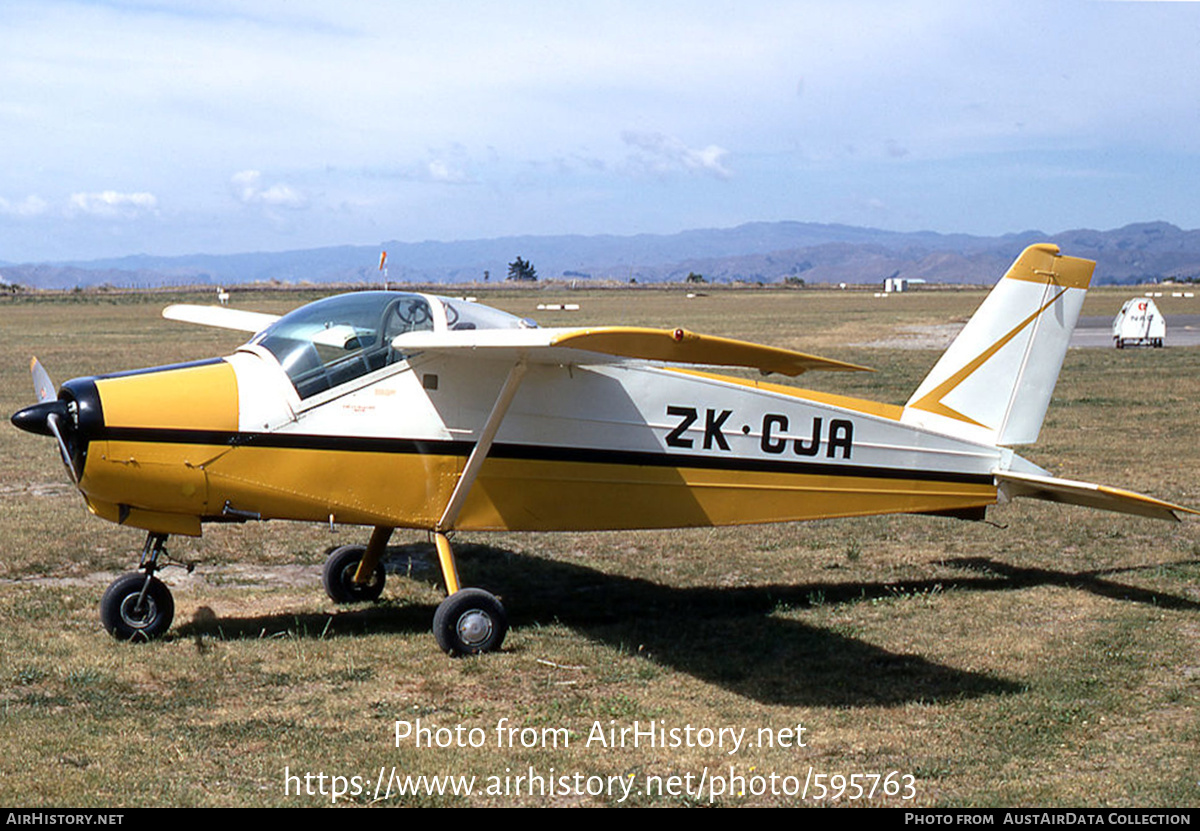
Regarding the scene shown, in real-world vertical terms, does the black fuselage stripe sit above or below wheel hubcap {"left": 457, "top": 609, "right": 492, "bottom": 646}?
above

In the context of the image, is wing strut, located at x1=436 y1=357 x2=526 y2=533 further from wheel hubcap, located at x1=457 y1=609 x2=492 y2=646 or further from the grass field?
the grass field

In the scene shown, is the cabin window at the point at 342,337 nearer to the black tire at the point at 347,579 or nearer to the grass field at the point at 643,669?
the grass field at the point at 643,669

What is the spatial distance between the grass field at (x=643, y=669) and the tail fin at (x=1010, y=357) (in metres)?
1.49

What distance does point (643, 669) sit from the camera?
7641 millimetres

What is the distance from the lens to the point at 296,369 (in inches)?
310

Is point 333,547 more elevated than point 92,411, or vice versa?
point 92,411

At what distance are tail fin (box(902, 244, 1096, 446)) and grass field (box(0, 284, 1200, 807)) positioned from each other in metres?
1.49

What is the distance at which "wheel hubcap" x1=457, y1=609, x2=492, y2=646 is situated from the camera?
7.82 m

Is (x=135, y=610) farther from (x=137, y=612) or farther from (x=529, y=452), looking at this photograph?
(x=529, y=452)

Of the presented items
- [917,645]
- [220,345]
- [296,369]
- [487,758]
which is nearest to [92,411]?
[296,369]

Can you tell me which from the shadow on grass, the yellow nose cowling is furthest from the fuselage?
the shadow on grass

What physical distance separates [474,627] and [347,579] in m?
2.07
